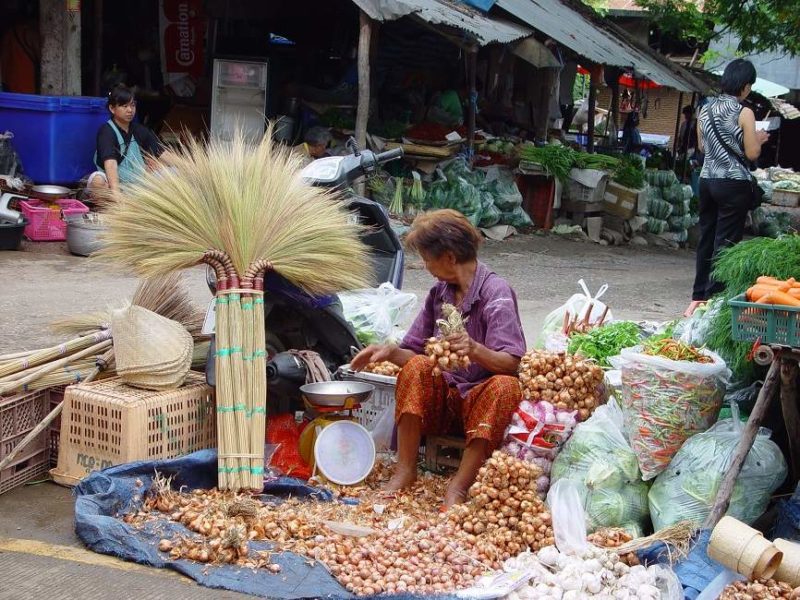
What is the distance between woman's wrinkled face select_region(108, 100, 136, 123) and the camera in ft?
27.0

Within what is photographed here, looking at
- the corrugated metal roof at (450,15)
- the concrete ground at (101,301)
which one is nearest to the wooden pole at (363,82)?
the corrugated metal roof at (450,15)

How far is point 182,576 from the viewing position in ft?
11.2

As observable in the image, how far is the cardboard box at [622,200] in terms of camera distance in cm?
1351

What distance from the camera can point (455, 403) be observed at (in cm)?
429

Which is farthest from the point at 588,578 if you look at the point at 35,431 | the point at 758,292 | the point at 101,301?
the point at 101,301

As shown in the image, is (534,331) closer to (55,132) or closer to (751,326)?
(751,326)

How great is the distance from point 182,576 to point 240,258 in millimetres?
1372

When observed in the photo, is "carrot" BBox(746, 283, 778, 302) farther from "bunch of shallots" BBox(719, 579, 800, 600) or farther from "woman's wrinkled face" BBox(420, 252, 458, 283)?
"woman's wrinkled face" BBox(420, 252, 458, 283)

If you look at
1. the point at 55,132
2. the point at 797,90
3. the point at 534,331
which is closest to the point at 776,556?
the point at 534,331

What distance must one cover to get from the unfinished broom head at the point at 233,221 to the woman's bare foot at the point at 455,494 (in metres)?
1.01

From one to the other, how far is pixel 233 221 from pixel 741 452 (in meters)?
2.18

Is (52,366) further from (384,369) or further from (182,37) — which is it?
(182,37)

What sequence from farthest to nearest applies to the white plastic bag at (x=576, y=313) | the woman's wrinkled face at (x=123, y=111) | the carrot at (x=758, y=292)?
the woman's wrinkled face at (x=123, y=111) → the white plastic bag at (x=576, y=313) → the carrot at (x=758, y=292)

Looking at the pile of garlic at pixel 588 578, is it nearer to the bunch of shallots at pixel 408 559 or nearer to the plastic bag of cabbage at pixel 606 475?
the bunch of shallots at pixel 408 559
